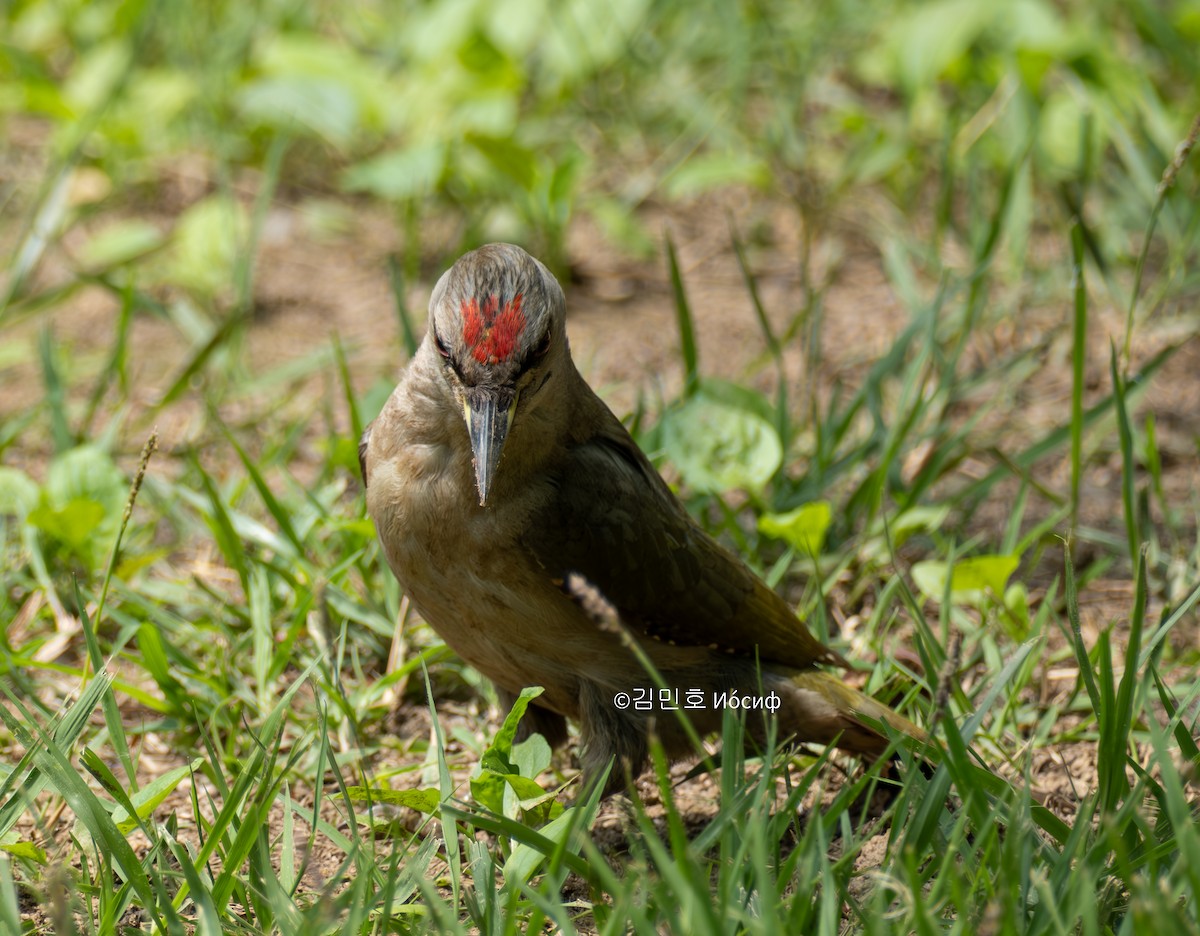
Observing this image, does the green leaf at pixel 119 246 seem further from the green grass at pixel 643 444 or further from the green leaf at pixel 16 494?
the green leaf at pixel 16 494

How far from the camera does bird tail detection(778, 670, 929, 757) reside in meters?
3.44

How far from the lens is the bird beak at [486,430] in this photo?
2941 millimetres

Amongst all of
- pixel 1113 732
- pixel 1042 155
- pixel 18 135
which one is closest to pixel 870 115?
pixel 1042 155

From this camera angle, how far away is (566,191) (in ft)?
17.8

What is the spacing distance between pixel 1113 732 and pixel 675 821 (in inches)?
38.6

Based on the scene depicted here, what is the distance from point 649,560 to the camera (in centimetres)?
338

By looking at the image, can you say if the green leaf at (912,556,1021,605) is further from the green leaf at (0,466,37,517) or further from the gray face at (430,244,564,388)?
the green leaf at (0,466,37,517)

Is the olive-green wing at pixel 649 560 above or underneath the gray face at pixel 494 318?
underneath

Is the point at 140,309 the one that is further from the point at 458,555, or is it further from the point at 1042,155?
the point at 1042,155

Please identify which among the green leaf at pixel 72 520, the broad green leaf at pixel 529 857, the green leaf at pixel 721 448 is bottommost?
the broad green leaf at pixel 529 857

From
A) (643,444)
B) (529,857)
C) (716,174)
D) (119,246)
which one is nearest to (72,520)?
(643,444)

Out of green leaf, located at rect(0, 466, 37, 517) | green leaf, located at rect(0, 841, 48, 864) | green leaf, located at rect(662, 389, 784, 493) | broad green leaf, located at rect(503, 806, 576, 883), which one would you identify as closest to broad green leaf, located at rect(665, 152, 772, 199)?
green leaf, located at rect(662, 389, 784, 493)

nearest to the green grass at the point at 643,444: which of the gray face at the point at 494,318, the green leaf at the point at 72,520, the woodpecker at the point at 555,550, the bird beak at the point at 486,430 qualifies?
the green leaf at the point at 72,520

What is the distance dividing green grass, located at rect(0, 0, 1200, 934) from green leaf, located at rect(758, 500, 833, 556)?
0.02 m
